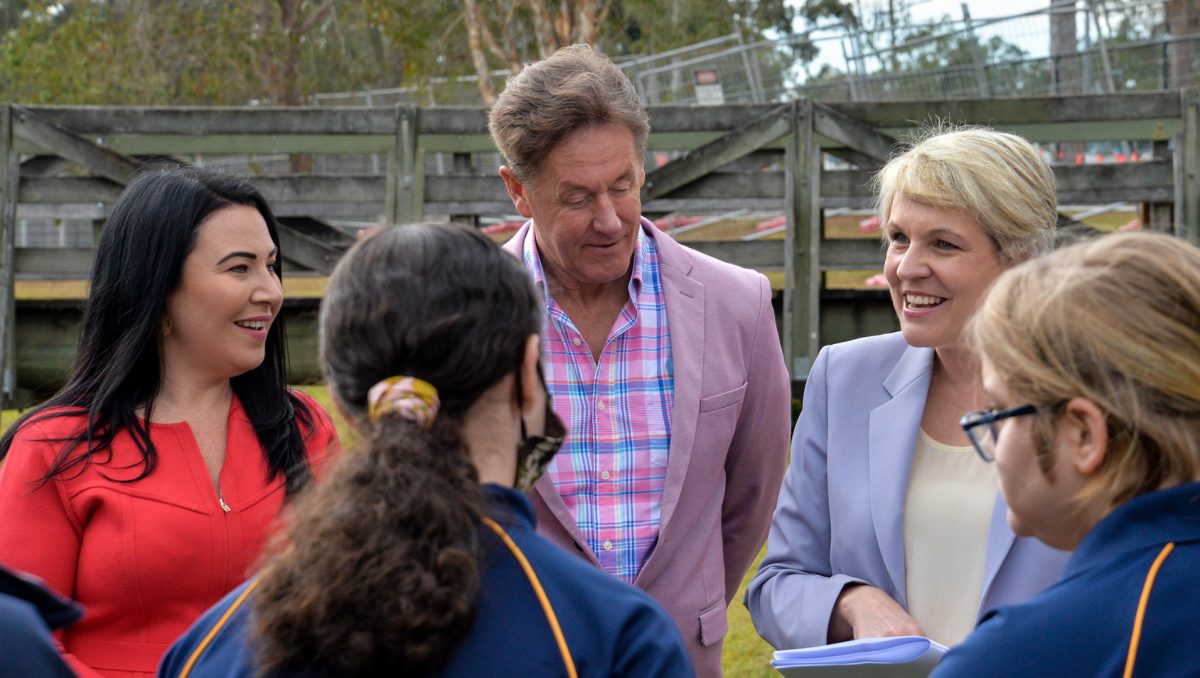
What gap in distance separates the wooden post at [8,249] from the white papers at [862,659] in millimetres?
7041

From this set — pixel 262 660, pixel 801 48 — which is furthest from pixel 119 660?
pixel 801 48

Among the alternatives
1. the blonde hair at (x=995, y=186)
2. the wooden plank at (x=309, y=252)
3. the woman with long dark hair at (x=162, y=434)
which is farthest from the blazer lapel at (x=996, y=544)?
the wooden plank at (x=309, y=252)

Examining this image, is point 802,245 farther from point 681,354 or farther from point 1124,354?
point 1124,354

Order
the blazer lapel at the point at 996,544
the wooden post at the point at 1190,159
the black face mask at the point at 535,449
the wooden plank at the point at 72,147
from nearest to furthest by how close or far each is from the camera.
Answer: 1. the black face mask at the point at 535,449
2. the blazer lapel at the point at 996,544
3. the wooden post at the point at 1190,159
4. the wooden plank at the point at 72,147

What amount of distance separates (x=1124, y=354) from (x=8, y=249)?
7.96 metres

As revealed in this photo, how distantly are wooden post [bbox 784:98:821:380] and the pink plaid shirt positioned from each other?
4878 millimetres

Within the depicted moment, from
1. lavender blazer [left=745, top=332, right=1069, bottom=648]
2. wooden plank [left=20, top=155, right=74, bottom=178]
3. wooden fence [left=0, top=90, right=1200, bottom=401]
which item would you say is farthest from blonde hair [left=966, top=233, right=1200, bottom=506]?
wooden plank [left=20, top=155, right=74, bottom=178]

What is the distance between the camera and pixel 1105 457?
1.75 meters

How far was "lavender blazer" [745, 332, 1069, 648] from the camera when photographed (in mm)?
2768

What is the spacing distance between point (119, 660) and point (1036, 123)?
674cm

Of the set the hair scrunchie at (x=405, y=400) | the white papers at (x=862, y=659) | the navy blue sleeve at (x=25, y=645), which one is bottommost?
the white papers at (x=862, y=659)

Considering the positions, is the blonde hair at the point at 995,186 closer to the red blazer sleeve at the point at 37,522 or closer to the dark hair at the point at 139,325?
the dark hair at the point at 139,325

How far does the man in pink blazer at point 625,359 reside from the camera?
314cm

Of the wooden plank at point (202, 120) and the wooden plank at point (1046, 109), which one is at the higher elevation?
the wooden plank at point (202, 120)
